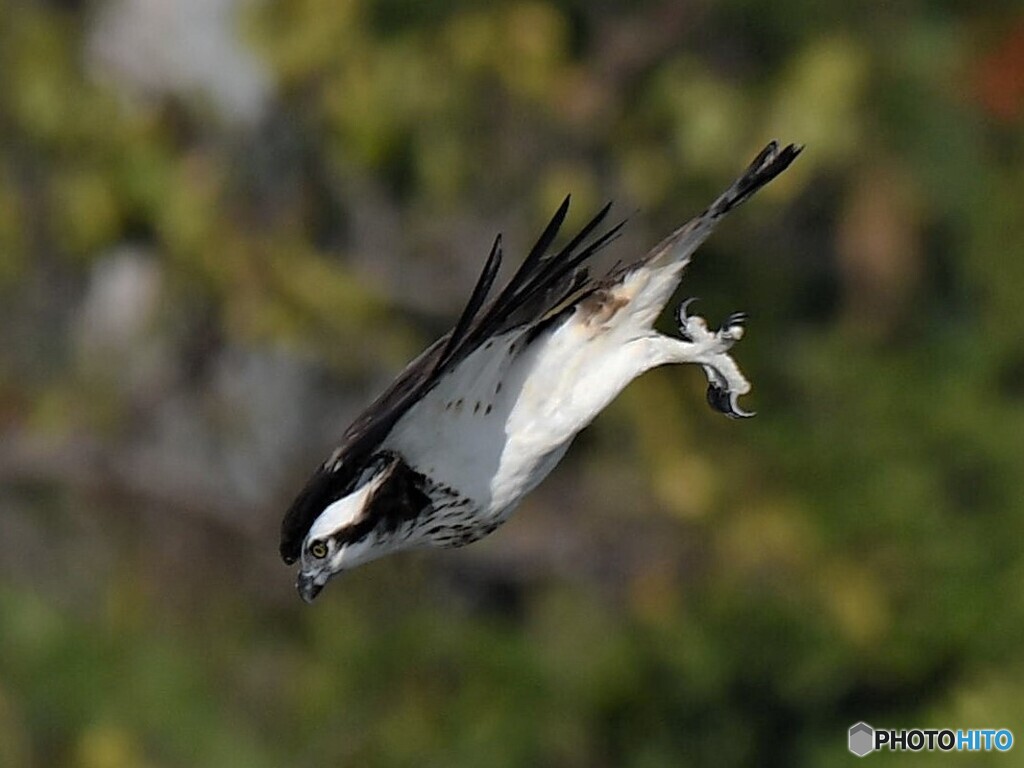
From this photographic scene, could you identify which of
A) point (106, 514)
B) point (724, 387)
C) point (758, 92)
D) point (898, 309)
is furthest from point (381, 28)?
point (724, 387)

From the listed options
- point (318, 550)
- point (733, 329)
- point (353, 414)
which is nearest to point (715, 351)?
point (733, 329)

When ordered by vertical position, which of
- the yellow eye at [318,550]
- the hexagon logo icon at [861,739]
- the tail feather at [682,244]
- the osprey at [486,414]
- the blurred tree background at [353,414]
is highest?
the blurred tree background at [353,414]

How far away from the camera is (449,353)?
6.23ft

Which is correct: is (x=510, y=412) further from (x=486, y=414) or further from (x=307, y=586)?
(x=307, y=586)

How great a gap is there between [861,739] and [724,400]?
3.00m

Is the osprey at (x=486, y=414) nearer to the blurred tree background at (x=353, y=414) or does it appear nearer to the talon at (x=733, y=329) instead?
the talon at (x=733, y=329)

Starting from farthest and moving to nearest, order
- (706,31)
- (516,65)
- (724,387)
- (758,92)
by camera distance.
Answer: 1. (706,31)
2. (758,92)
3. (516,65)
4. (724,387)

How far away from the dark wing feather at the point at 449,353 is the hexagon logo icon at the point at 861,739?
3068 mm

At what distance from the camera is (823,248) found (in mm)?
5988

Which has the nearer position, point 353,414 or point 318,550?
point 318,550

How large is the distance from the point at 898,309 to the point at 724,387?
3.96 m

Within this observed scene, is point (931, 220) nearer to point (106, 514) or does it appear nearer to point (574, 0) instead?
point (574, 0)

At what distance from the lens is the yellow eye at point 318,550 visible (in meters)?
2.00

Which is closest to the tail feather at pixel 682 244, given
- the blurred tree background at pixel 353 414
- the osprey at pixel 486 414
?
the osprey at pixel 486 414
